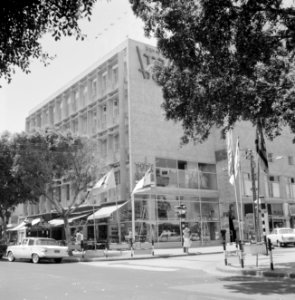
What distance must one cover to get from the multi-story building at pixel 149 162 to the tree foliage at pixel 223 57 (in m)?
20.0

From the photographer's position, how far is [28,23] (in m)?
6.93

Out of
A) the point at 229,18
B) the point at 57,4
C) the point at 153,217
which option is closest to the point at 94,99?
the point at 153,217

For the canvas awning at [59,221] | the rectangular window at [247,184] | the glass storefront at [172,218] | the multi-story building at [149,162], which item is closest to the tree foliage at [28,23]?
the multi-story building at [149,162]

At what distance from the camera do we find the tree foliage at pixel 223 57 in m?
11.9

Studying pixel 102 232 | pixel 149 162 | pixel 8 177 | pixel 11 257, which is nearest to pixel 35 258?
pixel 11 257

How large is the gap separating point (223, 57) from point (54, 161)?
67.8 feet

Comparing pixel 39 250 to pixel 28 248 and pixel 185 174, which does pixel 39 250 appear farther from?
pixel 185 174

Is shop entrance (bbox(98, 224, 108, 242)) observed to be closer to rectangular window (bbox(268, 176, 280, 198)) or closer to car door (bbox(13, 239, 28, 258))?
car door (bbox(13, 239, 28, 258))

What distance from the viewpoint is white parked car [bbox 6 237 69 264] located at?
82.2 feet

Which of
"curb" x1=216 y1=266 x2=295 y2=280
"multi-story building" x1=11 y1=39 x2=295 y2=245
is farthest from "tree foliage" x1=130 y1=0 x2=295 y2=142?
"multi-story building" x1=11 y1=39 x2=295 y2=245

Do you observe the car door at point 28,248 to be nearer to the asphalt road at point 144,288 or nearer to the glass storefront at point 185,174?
the asphalt road at point 144,288

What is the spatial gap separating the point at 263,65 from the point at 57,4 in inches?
411

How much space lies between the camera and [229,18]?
37.4 ft

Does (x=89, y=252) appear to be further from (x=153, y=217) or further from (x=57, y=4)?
(x=57, y=4)
